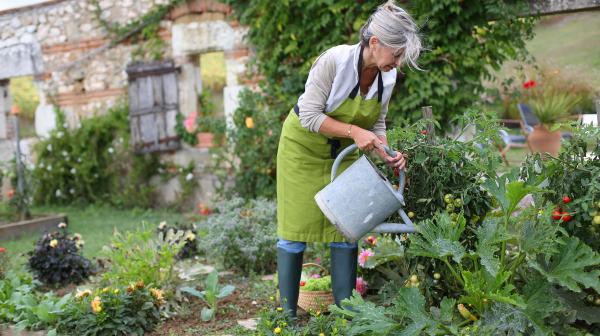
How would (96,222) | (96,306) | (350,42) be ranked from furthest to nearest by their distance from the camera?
(96,222) → (350,42) → (96,306)

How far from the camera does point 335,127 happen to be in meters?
2.86

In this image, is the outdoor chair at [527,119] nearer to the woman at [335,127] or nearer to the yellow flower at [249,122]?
the yellow flower at [249,122]

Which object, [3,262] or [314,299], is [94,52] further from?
[314,299]

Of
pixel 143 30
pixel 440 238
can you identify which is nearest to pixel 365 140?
pixel 440 238

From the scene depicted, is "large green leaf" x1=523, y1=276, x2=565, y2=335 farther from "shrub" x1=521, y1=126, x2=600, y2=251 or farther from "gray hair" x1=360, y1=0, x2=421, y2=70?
"gray hair" x1=360, y1=0, x2=421, y2=70

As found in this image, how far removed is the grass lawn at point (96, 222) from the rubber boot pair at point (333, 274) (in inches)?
113

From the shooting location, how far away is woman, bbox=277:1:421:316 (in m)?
2.74

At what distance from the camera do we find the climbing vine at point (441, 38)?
5.82 metres

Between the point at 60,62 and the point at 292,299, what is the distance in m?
6.57

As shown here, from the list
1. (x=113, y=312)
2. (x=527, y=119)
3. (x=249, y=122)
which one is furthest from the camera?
(x=527, y=119)

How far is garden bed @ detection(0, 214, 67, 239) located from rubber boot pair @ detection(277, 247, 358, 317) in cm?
432

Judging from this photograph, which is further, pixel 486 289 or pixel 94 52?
pixel 94 52

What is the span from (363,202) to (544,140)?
565 cm

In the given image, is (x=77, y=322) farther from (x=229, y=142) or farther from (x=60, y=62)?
(x=60, y=62)
